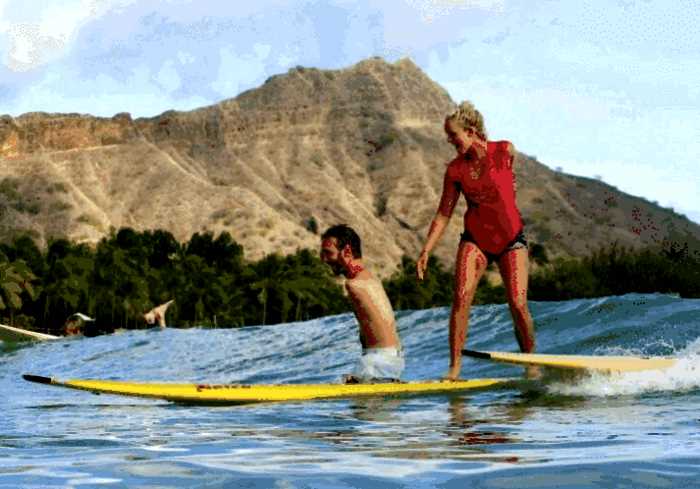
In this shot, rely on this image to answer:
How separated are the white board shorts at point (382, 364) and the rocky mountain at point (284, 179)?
111 m

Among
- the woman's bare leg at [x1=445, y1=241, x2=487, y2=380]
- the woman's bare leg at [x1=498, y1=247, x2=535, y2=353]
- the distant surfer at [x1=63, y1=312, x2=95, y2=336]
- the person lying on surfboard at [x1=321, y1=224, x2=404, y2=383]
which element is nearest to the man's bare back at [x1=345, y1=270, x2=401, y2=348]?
the person lying on surfboard at [x1=321, y1=224, x2=404, y2=383]

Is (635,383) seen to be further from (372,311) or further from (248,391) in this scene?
(248,391)

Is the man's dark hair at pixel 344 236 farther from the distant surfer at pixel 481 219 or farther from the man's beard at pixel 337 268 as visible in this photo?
the distant surfer at pixel 481 219

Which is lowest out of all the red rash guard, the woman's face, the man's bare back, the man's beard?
the man's bare back

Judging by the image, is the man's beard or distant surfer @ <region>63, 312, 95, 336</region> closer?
the man's beard

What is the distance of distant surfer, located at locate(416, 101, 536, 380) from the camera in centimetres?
941

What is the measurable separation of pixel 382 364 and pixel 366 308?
0.48 metres

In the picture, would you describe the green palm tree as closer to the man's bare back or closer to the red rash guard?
the red rash guard

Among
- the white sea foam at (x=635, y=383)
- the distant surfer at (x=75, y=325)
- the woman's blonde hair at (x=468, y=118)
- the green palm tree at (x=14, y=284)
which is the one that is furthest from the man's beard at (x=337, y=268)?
the green palm tree at (x=14, y=284)

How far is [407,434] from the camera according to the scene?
6.16 metres

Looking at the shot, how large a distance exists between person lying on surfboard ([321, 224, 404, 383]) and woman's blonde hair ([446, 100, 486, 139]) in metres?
1.42

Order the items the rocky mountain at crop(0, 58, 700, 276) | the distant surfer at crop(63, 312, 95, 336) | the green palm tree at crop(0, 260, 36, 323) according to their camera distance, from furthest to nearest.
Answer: the rocky mountain at crop(0, 58, 700, 276) → the green palm tree at crop(0, 260, 36, 323) → the distant surfer at crop(63, 312, 95, 336)

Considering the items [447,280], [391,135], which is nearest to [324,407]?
[447,280]

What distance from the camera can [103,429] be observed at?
22.3ft
